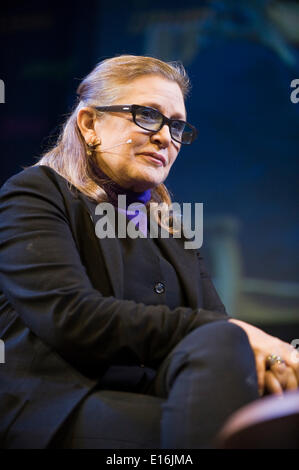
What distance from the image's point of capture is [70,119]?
1540 mm

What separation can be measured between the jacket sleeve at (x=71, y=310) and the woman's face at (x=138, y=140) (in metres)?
0.33

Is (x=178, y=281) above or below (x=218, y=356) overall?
below

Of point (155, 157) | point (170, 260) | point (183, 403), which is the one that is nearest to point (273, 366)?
point (183, 403)

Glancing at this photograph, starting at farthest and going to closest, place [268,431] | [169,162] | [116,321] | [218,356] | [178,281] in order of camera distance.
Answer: [169,162]
[178,281]
[116,321]
[218,356]
[268,431]

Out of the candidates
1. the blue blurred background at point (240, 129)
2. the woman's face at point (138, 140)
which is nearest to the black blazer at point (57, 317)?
the woman's face at point (138, 140)

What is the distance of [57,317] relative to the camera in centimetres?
100

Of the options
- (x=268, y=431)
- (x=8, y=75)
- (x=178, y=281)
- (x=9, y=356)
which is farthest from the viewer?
(x=8, y=75)

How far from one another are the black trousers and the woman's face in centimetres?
58

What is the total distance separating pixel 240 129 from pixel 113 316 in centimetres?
244

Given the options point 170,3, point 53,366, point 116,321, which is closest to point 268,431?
point 116,321

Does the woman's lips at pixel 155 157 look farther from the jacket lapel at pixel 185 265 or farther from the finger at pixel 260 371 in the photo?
the finger at pixel 260 371

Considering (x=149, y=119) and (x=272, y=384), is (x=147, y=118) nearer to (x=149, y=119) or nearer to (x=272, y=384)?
(x=149, y=119)

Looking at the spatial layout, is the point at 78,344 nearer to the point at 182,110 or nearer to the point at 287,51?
the point at 182,110

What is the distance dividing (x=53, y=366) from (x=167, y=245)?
49 cm
